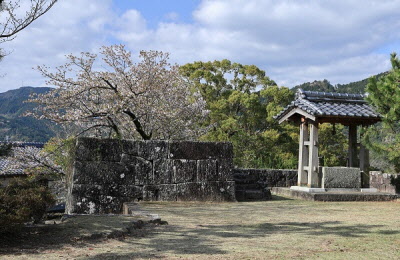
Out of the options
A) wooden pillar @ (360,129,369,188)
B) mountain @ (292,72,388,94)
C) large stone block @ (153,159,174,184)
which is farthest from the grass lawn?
mountain @ (292,72,388,94)

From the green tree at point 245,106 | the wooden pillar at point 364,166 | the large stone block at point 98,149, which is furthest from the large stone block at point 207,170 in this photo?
the green tree at point 245,106

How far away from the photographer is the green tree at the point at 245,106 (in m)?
22.4

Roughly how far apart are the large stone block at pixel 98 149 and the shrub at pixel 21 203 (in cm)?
233

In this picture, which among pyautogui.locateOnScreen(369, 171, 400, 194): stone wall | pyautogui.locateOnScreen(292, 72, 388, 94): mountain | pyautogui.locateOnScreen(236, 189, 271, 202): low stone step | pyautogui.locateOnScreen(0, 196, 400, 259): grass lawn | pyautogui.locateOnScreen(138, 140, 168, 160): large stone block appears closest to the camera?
pyautogui.locateOnScreen(0, 196, 400, 259): grass lawn

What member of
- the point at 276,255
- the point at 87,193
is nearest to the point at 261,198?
the point at 87,193

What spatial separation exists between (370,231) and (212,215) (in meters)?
2.55

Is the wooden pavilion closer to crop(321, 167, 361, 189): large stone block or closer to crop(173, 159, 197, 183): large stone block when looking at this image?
crop(321, 167, 361, 189): large stone block

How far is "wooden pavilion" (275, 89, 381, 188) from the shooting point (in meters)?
10.7

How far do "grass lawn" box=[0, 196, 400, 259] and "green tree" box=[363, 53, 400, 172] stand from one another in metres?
2.88

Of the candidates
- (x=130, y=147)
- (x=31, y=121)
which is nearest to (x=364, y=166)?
(x=130, y=147)

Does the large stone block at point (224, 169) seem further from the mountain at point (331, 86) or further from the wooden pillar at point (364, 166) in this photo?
the mountain at point (331, 86)

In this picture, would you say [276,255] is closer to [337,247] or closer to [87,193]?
[337,247]

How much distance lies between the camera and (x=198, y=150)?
901cm

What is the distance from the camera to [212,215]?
6.95 m
